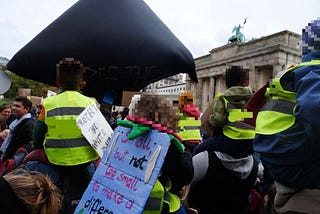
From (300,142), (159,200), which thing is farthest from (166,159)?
(300,142)

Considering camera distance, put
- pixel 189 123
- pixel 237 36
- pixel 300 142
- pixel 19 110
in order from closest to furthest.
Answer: pixel 300 142
pixel 189 123
pixel 19 110
pixel 237 36

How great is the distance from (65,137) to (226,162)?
4.45 feet

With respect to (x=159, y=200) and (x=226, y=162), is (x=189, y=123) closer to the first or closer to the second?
(x=226, y=162)

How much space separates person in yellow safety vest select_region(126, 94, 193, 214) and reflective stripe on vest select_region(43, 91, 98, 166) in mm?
758

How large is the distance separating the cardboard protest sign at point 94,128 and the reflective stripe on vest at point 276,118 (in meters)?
1.40

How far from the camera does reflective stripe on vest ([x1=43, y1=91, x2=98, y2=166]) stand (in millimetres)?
3018

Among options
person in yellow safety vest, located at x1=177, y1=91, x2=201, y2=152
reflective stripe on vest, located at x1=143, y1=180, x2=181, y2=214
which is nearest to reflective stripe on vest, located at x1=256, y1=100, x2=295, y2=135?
reflective stripe on vest, located at x1=143, y1=180, x2=181, y2=214

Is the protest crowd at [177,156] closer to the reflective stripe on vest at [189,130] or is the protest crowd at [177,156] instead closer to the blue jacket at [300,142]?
the blue jacket at [300,142]

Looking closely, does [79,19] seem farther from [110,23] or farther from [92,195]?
[92,195]

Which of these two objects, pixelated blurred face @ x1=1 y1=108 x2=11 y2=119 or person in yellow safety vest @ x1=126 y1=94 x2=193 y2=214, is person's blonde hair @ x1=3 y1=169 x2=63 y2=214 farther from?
pixelated blurred face @ x1=1 y1=108 x2=11 y2=119

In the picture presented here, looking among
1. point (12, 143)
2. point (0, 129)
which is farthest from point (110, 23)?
point (0, 129)

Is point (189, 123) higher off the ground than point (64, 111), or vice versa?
point (64, 111)

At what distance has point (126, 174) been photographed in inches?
88.9

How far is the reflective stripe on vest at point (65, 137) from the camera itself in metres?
3.02
